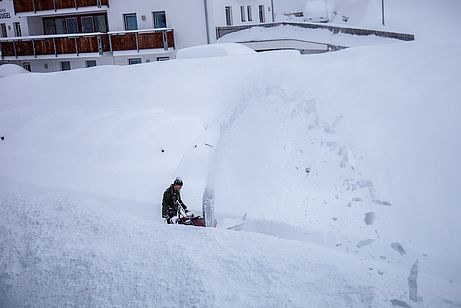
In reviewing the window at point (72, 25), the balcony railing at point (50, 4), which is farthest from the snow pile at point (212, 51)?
the window at point (72, 25)

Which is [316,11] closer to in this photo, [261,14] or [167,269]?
[261,14]

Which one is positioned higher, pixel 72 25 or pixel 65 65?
pixel 72 25

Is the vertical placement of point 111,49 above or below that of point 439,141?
above

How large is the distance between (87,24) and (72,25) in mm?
1122

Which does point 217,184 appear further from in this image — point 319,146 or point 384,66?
point 384,66

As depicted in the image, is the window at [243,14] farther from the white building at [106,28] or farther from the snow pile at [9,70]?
the snow pile at [9,70]

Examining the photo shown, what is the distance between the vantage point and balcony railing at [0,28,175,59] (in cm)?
2266

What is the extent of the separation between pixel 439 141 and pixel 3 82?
1562 centimetres

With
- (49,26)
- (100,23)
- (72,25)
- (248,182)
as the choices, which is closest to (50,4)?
(72,25)

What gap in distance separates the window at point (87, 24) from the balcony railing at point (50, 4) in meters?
1.38

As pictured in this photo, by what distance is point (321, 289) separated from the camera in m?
6.31

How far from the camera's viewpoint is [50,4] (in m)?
25.3

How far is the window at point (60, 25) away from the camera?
27.0 meters

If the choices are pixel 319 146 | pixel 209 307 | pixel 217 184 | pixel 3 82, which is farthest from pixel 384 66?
pixel 3 82
